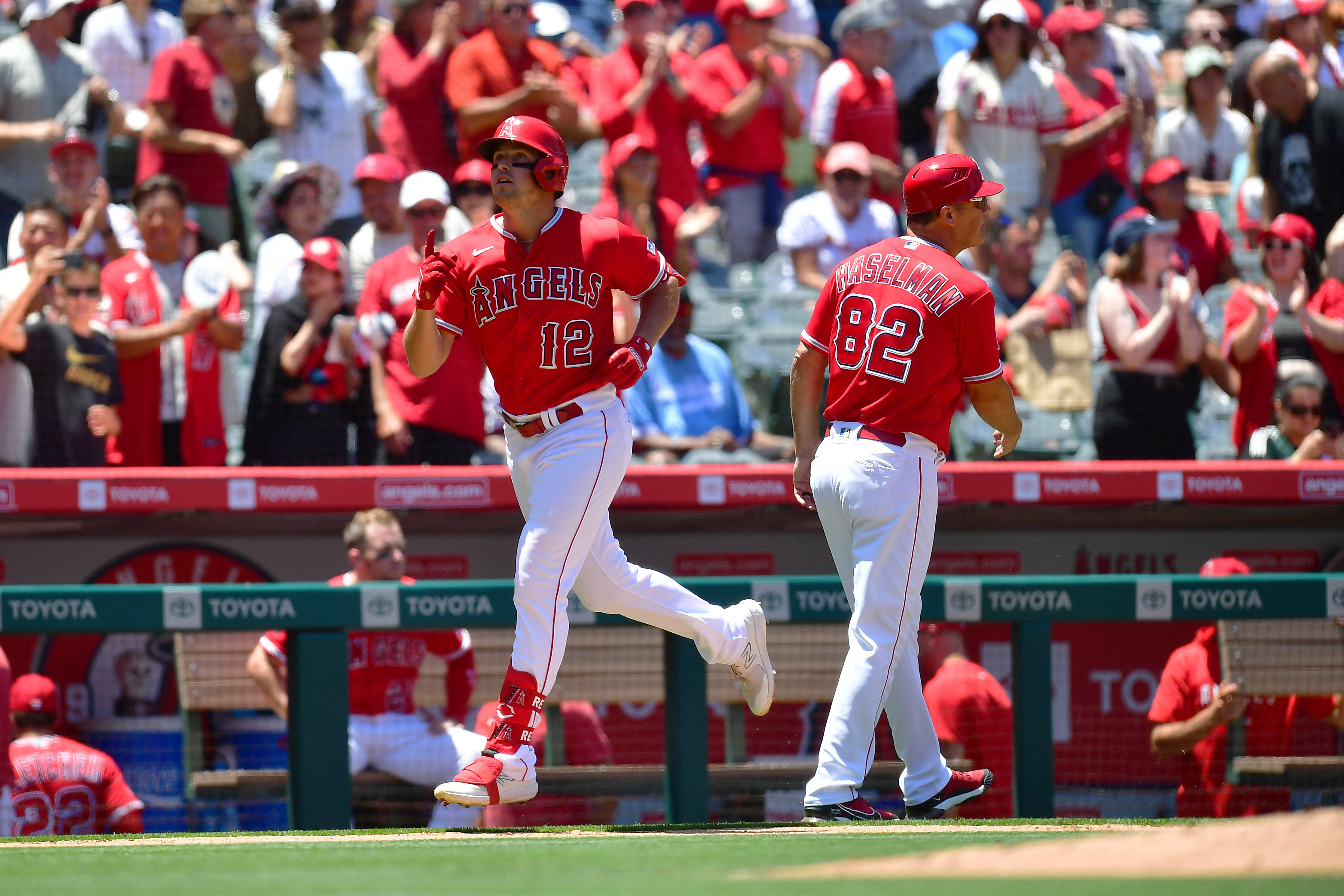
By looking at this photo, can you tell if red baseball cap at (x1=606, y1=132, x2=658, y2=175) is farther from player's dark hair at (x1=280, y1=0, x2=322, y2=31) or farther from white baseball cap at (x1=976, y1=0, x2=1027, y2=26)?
white baseball cap at (x1=976, y1=0, x2=1027, y2=26)

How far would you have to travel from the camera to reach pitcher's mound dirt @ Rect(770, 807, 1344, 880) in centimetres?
331

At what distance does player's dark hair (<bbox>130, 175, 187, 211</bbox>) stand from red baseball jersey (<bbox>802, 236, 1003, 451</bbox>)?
3826 mm

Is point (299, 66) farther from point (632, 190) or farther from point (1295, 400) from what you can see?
point (1295, 400)

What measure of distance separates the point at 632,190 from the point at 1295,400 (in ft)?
10.2

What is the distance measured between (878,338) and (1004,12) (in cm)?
469

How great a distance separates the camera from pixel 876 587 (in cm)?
454

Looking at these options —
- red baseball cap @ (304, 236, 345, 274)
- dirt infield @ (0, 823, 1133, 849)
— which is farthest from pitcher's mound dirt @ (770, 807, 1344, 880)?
red baseball cap @ (304, 236, 345, 274)

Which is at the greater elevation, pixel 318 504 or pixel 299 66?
pixel 299 66

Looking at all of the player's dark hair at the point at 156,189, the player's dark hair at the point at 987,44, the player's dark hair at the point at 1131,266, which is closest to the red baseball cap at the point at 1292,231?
the player's dark hair at the point at 1131,266

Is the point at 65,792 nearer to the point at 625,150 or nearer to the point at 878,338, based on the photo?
the point at 878,338

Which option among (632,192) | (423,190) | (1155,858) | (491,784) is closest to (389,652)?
(491,784)

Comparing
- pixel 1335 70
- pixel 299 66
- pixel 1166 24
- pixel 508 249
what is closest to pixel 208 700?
pixel 508 249

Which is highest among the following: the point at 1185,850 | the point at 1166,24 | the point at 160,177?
the point at 1166,24

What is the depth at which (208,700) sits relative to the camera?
566 cm
